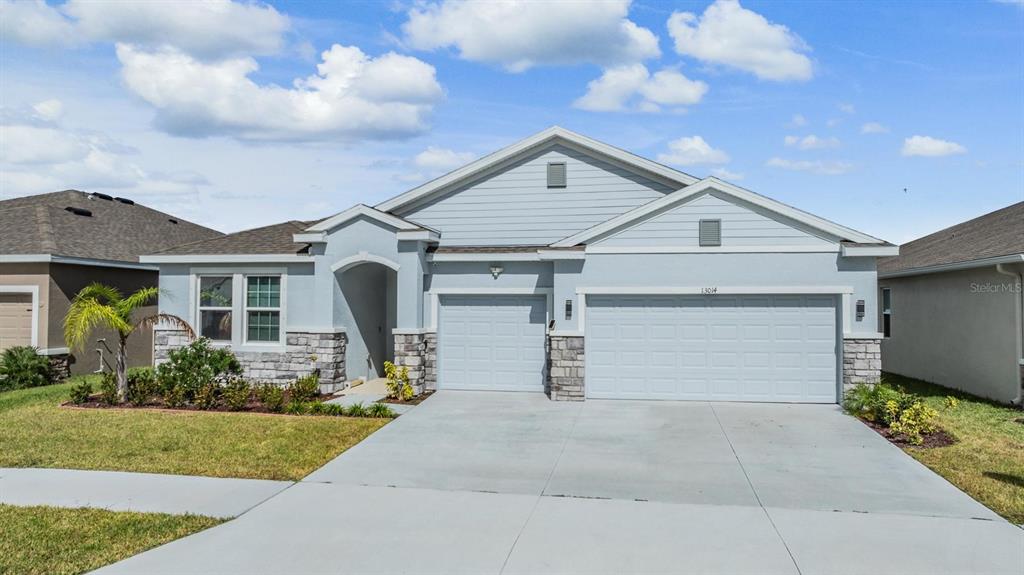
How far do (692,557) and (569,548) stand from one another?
107 centimetres

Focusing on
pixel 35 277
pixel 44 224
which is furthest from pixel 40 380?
pixel 44 224

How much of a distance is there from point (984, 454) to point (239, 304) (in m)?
14.1

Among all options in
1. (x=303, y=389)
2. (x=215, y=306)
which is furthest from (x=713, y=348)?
(x=215, y=306)

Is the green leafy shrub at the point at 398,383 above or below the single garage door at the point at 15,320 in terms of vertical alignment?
below

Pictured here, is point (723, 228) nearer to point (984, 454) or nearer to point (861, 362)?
point (861, 362)

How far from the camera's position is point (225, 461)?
29.5 feet

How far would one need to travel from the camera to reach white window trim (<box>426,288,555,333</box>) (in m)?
14.3

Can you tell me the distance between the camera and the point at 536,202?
50.8 feet

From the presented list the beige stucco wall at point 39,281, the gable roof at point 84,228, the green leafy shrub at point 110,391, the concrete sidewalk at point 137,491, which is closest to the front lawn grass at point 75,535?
the concrete sidewalk at point 137,491

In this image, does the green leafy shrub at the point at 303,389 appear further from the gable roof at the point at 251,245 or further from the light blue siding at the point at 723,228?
the light blue siding at the point at 723,228

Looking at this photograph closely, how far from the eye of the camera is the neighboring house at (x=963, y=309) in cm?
1284

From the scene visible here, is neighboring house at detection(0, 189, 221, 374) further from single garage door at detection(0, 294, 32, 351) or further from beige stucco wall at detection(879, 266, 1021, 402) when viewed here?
beige stucco wall at detection(879, 266, 1021, 402)

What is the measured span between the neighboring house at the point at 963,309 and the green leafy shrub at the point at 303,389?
42.9ft

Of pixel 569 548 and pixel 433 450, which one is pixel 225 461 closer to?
pixel 433 450
